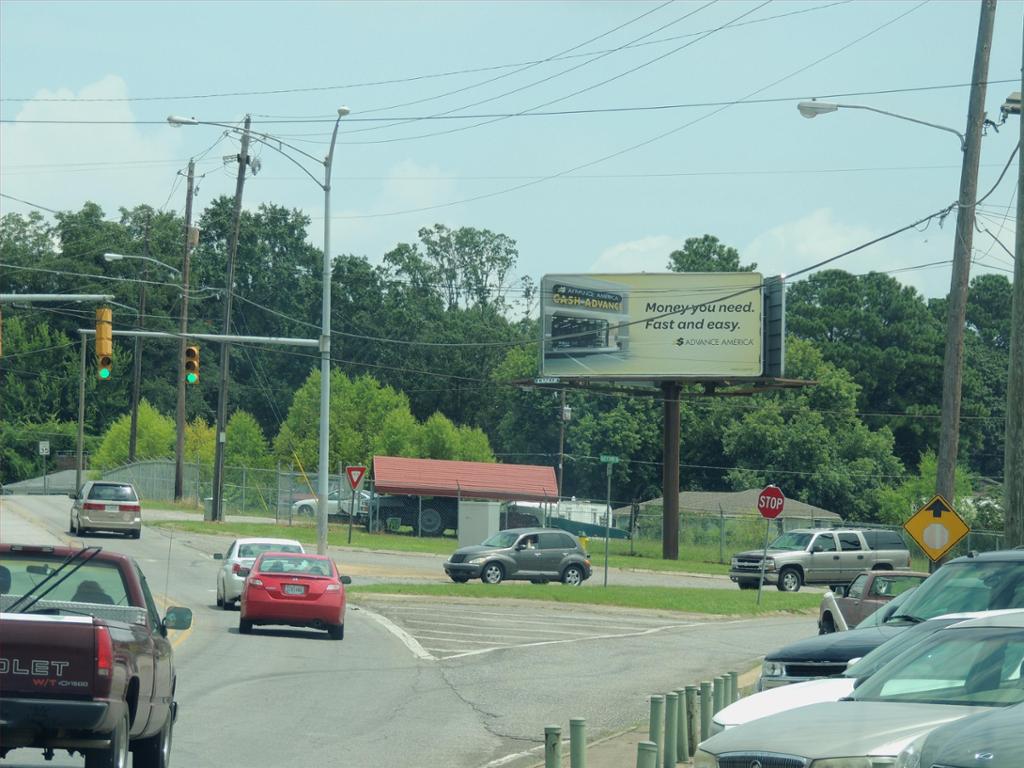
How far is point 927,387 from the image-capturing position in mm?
99250

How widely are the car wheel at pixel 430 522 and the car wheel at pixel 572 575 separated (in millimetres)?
25437

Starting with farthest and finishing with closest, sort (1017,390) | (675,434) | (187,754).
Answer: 1. (675,434)
2. (1017,390)
3. (187,754)

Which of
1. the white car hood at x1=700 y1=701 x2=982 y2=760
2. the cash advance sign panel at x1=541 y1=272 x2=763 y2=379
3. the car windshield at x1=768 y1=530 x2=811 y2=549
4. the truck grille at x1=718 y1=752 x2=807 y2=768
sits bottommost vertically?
the car windshield at x1=768 y1=530 x2=811 y2=549

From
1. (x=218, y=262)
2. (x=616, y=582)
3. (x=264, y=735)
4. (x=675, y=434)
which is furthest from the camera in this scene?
(x=218, y=262)

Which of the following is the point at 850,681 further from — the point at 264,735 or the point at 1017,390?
the point at 1017,390

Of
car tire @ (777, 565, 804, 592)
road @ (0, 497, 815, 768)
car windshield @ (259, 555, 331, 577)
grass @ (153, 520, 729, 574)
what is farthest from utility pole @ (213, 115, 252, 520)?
car windshield @ (259, 555, 331, 577)

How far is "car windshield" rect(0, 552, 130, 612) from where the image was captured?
10.3 meters

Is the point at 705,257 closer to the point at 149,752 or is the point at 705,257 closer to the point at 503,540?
the point at 503,540

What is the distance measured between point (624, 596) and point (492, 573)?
5.39m

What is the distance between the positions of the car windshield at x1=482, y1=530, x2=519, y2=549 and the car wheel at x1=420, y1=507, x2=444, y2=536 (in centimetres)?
2547

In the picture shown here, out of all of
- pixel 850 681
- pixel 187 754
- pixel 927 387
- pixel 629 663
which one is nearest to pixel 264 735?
pixel 187 754

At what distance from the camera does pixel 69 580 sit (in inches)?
424

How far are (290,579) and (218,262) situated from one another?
303ft

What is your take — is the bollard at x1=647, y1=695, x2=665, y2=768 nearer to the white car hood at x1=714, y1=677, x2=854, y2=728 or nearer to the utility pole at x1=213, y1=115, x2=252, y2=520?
the white car hood at x1=714, y1=677, x2=854, y2=728
